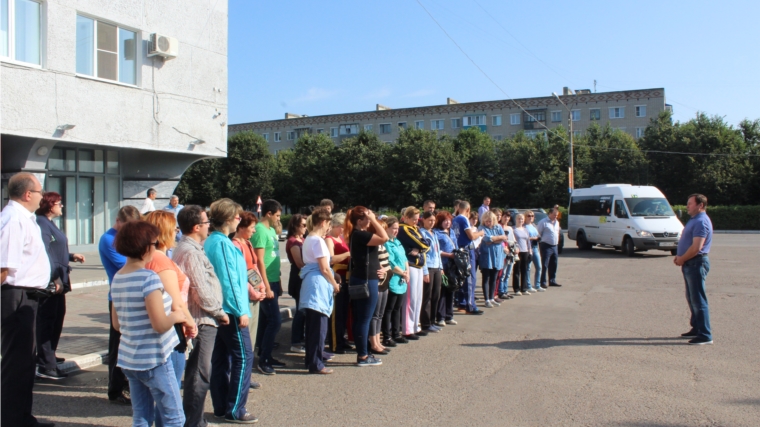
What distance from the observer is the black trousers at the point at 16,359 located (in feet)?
14.4

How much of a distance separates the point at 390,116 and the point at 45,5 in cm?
6273

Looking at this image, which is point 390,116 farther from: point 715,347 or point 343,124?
point 715,347

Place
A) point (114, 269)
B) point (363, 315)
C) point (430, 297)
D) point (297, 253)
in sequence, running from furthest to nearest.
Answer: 1. point (430, 297)
2. point (297, 253)
3. point (363, 315)
4. point (114, 269)

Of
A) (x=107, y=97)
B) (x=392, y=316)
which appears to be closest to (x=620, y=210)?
(x=392, y=316)

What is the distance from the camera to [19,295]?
4531mm

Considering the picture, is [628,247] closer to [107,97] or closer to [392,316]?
[392,316]

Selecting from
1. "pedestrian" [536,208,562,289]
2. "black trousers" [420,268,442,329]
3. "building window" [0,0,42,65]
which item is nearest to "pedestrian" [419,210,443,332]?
"black trousers" [420,268,442,329]

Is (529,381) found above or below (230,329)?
below

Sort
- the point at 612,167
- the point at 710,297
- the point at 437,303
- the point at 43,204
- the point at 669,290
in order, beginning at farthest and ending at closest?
the point at 612,167, the point at 669,290, the point at 710,297, the point at 437,303, the point at 43,204

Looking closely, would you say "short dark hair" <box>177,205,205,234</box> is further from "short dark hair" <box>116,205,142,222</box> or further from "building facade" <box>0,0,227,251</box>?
"building facade" <box>0,0,227,251</box>

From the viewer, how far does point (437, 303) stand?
870 cm

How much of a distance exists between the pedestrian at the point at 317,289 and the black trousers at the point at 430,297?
7.98 feet

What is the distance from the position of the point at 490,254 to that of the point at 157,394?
7516 mm

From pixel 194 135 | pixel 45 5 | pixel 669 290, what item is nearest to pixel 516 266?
pixel 669 290
